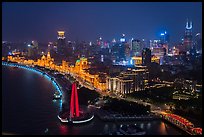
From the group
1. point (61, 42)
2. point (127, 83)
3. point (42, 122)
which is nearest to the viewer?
point (42, 122)

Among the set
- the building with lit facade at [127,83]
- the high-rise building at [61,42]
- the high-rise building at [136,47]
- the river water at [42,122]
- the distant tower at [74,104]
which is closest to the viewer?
the river water at [42,122]

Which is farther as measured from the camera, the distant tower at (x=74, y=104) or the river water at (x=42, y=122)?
the distant tower at (x=74, y=104)

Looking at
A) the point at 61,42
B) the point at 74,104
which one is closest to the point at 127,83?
the point at 74,104

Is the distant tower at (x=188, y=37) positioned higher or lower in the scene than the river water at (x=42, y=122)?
higher

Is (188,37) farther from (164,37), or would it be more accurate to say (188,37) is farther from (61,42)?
(61,42)

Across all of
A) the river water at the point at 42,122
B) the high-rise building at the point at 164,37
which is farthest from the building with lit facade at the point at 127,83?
the high-rise building at the point at 164,37

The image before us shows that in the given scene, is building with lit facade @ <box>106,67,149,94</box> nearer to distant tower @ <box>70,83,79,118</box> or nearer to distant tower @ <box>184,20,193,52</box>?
distant tower @ <box>70,83,79,118</box>

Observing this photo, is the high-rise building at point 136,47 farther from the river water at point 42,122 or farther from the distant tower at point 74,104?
the distant tower at point 74,104

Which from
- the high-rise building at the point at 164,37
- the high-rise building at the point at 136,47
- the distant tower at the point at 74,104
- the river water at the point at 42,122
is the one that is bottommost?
the river water at the point at 42,122

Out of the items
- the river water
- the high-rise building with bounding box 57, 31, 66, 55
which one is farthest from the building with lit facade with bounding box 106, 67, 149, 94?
the high-rise building with bounding box 57, 31, 66, 55
